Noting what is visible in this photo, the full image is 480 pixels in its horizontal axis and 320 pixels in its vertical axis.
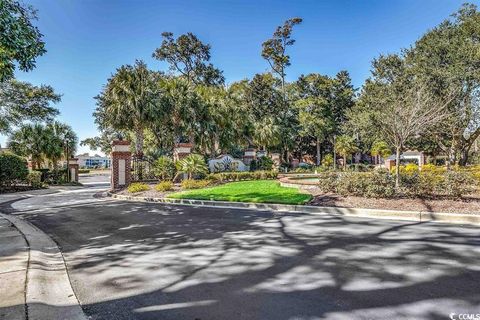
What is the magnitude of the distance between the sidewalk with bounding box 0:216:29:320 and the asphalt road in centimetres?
62

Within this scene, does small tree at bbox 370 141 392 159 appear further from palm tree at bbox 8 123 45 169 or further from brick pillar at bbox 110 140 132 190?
palm tree at bbox 8 123 45 169

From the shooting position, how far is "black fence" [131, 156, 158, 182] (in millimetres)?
21547

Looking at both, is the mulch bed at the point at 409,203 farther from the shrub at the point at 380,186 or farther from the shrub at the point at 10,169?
the shrub at the point at 10,169

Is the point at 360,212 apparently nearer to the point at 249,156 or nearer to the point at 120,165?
the point at 120,165

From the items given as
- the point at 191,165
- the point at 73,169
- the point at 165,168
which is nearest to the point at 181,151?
the point at 165,168

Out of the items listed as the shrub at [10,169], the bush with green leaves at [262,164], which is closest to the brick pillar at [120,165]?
the shrub at [10,169]

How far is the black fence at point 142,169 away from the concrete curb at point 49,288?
51.9ft

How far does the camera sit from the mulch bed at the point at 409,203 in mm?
9016

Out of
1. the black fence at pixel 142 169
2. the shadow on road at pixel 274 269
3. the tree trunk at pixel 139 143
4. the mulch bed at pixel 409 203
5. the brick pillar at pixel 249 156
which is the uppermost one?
the tree trunk at pixel 139 143

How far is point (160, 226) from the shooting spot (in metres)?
8.04

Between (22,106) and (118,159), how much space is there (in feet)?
32.0

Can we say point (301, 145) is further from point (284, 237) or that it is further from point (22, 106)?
point (284, 237)

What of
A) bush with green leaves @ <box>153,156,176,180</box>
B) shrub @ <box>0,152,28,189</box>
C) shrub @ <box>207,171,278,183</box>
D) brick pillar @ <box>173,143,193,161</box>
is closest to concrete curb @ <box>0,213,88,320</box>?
bush with green leaves @ <box>153,156,176,180</box>

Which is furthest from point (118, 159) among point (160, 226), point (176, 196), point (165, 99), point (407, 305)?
point (407, 305)
